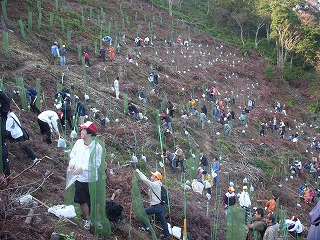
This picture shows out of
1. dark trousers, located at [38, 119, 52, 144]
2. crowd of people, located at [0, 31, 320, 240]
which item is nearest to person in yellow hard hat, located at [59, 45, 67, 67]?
crowd of people, located at [0, 31, 320, 240]

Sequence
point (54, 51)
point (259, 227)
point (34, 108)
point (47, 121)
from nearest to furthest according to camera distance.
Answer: point (259, 227) < point (47, 121) < point (34, 108) < point (54, 51)

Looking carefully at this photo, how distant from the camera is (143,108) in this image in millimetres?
17328

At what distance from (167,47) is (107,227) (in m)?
25.9

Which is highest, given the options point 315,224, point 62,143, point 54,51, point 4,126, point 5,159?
point 315,224

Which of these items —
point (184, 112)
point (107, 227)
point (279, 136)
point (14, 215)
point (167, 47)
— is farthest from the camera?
point (167, 47)

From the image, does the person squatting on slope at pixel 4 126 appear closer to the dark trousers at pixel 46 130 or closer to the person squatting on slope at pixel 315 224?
the dark trousers at pixel 46 130

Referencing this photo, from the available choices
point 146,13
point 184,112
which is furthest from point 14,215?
point 146,13

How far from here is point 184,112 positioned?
18859 mm

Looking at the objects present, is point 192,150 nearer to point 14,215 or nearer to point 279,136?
point 279,136

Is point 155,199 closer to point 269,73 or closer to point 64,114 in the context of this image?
point 64,114

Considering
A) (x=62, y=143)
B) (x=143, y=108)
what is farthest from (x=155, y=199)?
(x=143, y=108)

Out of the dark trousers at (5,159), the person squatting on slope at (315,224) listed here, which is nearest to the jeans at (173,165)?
the dark trousers at (5,159)

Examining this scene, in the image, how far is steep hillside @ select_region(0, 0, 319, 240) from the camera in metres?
6.76

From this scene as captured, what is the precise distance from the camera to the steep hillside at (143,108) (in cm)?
676
